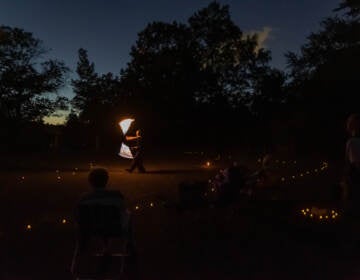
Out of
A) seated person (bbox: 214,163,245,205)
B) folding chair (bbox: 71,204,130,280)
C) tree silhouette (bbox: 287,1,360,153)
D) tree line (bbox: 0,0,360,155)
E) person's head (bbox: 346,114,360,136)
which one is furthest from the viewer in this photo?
tree line (bbox: 0,0,360,155)

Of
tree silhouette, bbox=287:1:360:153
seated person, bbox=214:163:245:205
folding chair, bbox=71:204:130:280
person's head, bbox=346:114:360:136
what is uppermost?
tree silhouette, bbox=287:1:360:153

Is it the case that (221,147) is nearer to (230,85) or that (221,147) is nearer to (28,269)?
(230,85)

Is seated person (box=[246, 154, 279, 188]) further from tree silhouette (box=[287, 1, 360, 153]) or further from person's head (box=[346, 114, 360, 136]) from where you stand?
tree silhouette (box=[287, 1, 360, 153])

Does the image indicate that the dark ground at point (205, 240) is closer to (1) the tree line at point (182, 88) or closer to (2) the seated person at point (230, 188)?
(2) the seated person at point (230, 188)

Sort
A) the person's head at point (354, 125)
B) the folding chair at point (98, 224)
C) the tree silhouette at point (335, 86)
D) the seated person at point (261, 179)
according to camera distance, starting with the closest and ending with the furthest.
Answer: the folding chair at point (98, 224) < the person's head at point (354, 125) < the seated person at point (261, 179) < the tree silhouette at point (335, 86)

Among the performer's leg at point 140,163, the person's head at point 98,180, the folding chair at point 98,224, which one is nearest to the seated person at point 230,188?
the person's head at point 98,180

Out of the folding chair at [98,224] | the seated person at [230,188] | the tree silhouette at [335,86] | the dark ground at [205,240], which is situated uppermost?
the tree silhouette at [335,86]

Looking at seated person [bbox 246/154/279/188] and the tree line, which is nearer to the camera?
seated person [bbox 246/154/279/188]

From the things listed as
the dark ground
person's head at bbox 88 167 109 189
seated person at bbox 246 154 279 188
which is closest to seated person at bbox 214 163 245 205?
the dark ground

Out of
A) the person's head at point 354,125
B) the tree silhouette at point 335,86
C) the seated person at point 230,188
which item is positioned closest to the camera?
the person's head at point 354,125

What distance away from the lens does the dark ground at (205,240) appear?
634 centimetres

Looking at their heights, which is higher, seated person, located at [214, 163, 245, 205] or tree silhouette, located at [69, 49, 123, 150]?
tree silhouette, located at [69, 49, 123, 150]

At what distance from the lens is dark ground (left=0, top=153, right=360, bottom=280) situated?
634 centimetres

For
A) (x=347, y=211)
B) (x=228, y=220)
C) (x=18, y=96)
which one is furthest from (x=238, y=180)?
(x=18, y=96)
